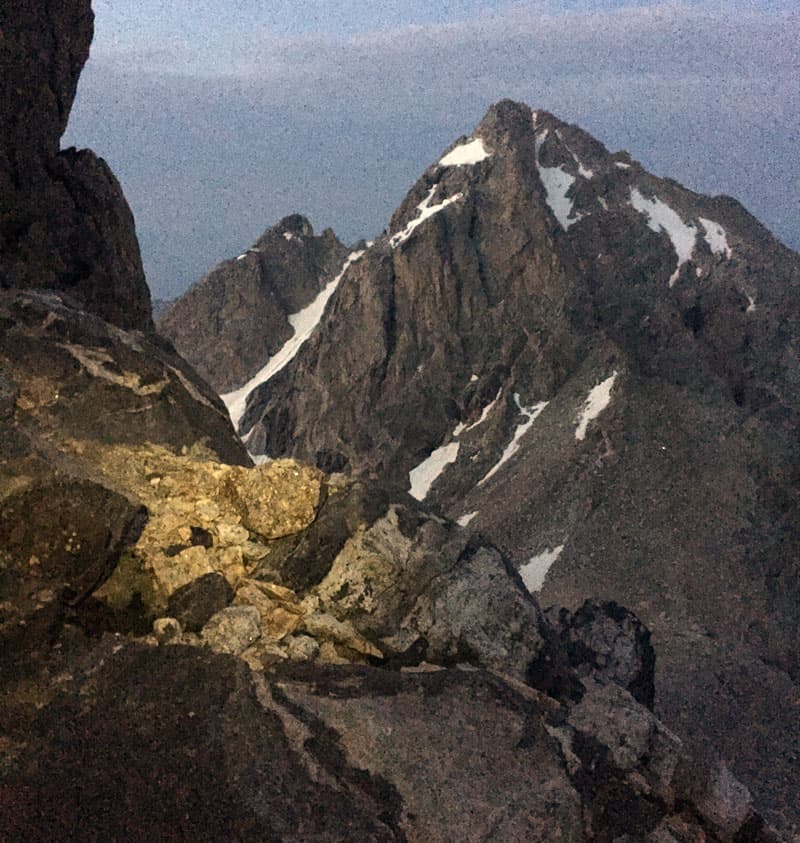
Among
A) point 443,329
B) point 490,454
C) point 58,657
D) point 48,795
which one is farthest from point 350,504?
point 443,329

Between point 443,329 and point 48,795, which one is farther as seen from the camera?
point 443,329

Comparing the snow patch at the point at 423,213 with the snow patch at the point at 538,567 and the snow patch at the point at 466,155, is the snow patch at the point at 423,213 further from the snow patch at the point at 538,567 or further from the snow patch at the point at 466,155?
the snow patch at the point at 538,567

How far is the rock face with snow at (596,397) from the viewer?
5106 cm

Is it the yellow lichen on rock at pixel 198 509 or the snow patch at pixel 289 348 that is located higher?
the yellow lichen on rock at pixel 198 509

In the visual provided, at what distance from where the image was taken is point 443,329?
98.9m

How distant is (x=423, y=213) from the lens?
112 meters

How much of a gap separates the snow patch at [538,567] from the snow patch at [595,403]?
14.6 meters

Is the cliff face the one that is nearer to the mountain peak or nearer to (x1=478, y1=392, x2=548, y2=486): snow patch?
(x1=478, y1=392, x2=548, y2=486): snow patch

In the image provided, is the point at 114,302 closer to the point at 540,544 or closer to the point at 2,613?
the point at 2,613

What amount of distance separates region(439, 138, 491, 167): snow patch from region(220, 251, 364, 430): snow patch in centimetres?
2651

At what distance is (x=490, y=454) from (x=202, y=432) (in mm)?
67132

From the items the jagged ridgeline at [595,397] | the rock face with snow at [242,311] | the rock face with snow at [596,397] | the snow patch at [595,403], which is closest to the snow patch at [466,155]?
the rock face with snow at [596,397]

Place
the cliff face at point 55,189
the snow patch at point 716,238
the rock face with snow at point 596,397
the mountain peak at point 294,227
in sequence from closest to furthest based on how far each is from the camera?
the cliff face at point 55,189 < the rock face with snow at point 596,397 < the snow patch at point 716,238 < the mountain peak at point 294,227

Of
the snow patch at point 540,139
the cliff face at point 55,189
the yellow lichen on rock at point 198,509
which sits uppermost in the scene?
the snow patch at point 540,139
